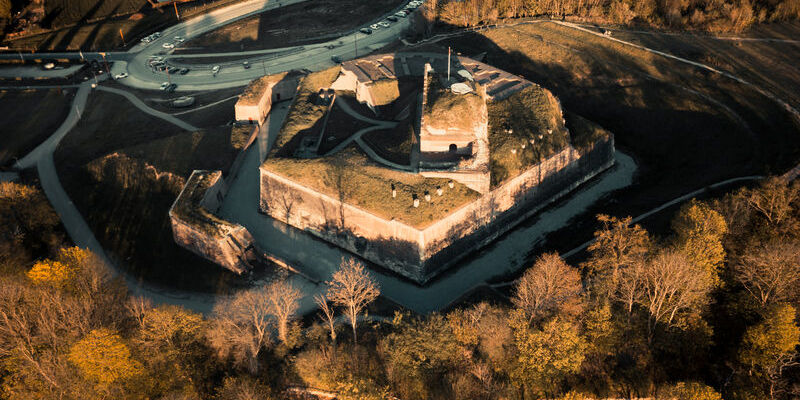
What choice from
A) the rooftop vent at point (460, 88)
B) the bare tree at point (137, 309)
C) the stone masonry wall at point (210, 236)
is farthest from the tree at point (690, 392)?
the stone masonry wall at point (210, 236)

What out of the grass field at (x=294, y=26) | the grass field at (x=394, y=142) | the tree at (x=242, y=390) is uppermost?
the grass field at (x=294, y=26)

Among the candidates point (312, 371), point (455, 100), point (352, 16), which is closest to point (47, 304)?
point (312, 371)

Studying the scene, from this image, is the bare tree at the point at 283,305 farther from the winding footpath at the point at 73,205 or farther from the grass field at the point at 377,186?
the grass field at the point at 377,186

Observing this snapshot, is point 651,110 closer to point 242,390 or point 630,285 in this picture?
point 630,285

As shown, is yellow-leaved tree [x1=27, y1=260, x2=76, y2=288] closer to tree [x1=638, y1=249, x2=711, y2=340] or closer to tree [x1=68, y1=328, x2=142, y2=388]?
tree [x1=68, y1=328, x2=142, y2=388]

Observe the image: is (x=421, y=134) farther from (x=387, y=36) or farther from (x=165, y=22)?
(x=165, y=22)

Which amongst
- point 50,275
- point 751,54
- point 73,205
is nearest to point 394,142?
point 50,275

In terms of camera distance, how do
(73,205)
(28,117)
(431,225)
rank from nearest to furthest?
(431,225) < (73,205) < (28,117)
